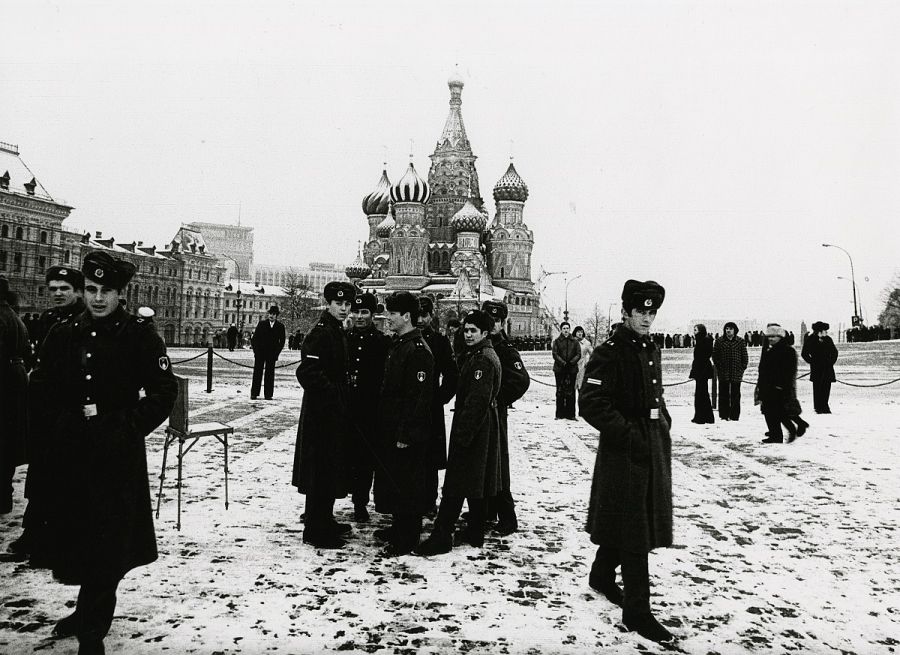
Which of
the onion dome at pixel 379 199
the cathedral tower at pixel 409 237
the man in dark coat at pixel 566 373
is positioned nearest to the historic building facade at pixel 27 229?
the cathedral tower at pixel 409 237

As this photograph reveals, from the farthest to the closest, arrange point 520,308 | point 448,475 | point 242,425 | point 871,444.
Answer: point 520,308
point 242,425
point 871,444
point 448,475

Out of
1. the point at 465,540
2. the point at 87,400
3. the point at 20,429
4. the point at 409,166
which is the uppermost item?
the point at 409,166

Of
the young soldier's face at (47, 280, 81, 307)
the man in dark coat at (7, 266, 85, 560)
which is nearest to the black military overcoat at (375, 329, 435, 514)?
the man in dark coat at (7, 266, 85, 560)

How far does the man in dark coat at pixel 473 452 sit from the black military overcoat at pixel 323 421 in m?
0.88

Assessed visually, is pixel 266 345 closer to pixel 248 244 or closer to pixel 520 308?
pixel 520 308

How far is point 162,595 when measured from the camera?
4.47 meters

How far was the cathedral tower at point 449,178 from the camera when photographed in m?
81.2

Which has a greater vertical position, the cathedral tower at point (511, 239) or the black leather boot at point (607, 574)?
the cathedral tower at point (511, 239)

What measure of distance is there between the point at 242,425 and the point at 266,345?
12.8 ft

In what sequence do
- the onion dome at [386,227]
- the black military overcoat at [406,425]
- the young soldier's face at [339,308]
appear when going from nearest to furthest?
the black military overcoat at [406,425] → the young soldier's face at [339,308] → the onion dome at [386,227]

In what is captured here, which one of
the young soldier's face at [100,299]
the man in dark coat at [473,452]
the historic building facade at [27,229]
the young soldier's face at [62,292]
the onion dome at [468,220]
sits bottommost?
the man in dark coat at [473,452]

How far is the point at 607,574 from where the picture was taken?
4.60 meters

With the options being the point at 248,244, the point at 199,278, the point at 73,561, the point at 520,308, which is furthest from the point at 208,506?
the point at 248,244

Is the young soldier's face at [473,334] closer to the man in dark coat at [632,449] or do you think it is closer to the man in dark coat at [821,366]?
the man in dark coat at [632,449]
